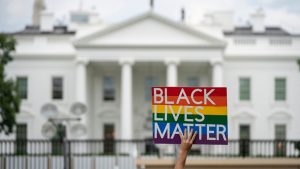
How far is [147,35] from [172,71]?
262 centimetres

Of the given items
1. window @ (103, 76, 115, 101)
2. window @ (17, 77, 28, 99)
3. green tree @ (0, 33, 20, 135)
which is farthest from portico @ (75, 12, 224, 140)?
green tree @ (0, 33, 20, 135)

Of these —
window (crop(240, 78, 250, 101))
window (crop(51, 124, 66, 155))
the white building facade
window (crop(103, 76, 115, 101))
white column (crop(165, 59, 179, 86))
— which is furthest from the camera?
window (crop(103, 76, 115, 101))

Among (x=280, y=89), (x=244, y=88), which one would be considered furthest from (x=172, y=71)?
(x=280, y=89)

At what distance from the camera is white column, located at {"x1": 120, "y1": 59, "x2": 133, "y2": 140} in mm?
34656

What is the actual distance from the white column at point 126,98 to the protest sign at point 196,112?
101 feet

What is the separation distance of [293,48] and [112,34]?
1132 cm

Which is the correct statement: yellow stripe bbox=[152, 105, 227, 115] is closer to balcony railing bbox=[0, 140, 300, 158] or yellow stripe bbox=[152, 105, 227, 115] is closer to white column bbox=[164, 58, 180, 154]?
balcony railing bbox=[0, 140, 300, 158]

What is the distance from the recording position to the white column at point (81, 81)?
34844mm

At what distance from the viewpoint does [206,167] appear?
510 inches

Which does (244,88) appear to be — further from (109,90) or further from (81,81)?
(81,81)

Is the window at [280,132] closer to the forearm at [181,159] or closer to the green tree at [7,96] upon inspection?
the green tree at [7,96]

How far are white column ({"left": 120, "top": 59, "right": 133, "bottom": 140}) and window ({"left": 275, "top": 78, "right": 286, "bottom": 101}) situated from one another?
9.51 meters

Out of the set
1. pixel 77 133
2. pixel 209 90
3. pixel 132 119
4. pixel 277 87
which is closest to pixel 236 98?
pixel 277 87

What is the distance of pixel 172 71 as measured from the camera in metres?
35.1
